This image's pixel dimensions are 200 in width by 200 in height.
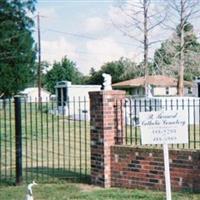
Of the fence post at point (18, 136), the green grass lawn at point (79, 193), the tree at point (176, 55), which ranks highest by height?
the tree at point (176, 55)

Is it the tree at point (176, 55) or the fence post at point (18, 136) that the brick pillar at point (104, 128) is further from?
the tree at point (176, 55)

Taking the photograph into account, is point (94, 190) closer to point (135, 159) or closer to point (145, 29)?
point (135, 159)

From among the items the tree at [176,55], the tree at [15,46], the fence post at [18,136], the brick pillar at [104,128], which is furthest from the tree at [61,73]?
the brick pillar at [104,128]

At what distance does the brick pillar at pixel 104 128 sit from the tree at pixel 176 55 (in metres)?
28.6

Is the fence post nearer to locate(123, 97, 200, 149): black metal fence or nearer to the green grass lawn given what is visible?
the green grass lawn

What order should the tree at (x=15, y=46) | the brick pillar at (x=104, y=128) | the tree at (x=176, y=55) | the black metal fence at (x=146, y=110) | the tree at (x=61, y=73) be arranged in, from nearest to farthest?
the brick pillar at (x=104, y=128) → the black metal fence at (x=146, y=110) → the tree at (x=15, y=46) → the tree at (x=176, y=55) → the tree at (x=61, y=73)

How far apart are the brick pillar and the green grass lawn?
1.03ft

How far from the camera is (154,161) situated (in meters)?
9.07

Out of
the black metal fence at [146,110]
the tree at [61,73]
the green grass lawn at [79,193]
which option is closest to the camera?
the green grass lawn at [79,193]

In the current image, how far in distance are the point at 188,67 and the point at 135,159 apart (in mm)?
33521

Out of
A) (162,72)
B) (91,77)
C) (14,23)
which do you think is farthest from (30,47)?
(91,77)

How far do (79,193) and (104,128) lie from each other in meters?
1.34

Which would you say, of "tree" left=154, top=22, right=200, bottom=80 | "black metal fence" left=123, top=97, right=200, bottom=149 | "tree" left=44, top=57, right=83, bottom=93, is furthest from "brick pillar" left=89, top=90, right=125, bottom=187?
"tree" left=44, top=57, right=83, bottom=93

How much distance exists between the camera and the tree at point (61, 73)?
3265 inches
